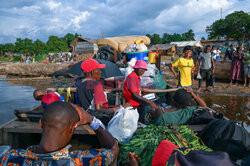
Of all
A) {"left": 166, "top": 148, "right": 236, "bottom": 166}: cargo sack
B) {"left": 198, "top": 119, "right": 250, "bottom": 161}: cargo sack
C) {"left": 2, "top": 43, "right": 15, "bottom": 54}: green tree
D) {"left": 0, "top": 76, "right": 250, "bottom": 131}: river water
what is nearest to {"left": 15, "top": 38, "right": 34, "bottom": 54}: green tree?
{"left": 2, "top": 43, "right": 15, "bottom": 54}: green tree

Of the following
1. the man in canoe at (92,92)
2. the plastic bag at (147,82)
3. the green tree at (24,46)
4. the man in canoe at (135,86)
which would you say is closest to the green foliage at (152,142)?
the man in canoe at (92,92)

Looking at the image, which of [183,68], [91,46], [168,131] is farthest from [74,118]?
[91,46]

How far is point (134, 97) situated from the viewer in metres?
3.12

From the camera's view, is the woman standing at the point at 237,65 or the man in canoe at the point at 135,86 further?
the woman standing at the point at 237,65

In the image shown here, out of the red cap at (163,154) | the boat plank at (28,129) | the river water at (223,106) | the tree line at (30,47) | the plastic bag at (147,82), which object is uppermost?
the tree line at (30,47)

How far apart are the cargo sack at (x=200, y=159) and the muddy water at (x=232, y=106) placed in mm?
3999

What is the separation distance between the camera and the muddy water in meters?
4.44

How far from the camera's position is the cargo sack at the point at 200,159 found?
78cm

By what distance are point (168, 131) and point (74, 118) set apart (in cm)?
100

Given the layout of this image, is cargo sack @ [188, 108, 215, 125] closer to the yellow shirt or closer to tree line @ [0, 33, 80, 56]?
the yellow shirt

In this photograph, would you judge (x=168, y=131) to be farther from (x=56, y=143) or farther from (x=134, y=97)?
(x=134, y=97)

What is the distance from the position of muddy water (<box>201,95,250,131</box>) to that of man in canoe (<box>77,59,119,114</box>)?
3604mm

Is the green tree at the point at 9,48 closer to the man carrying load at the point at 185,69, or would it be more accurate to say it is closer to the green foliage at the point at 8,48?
the green foliage at the point at 8,48

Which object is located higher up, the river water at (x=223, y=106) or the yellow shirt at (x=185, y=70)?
the yellow shirt at (x=185, y=70)
